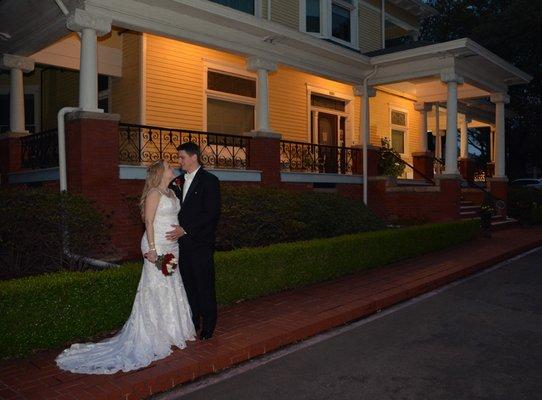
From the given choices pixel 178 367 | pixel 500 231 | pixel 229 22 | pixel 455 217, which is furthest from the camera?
pixel 500 231

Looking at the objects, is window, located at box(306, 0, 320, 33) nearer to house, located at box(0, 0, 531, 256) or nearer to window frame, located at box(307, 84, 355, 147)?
house, located at box(0, 0, 531, 256)

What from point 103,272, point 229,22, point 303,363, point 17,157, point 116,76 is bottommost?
point 303,363

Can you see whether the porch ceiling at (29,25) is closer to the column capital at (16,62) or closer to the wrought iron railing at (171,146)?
the column capital at (16,62)

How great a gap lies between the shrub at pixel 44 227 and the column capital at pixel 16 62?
6260mm

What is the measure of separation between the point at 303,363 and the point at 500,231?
1389 cm

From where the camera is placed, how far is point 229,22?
39.6 ft

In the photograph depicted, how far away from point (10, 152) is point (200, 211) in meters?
8.62

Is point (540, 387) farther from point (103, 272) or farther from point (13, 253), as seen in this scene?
point (13, 253)

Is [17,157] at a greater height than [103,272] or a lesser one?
greater

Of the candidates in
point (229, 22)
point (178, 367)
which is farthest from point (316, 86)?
point (178, 367)

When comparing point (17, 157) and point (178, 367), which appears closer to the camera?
point (178, 367)

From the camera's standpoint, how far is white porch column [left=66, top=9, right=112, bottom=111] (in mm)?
9664

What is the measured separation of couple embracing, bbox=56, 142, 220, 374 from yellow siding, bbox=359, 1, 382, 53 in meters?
15.9

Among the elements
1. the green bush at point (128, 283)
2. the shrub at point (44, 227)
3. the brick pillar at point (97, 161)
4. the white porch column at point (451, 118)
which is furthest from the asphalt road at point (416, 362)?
the white porch column at point (451, 118)
